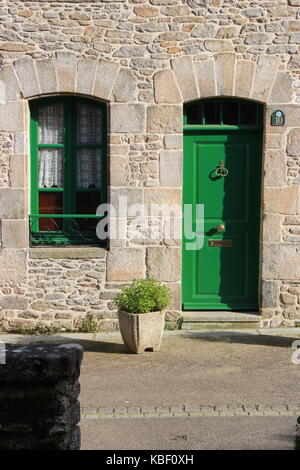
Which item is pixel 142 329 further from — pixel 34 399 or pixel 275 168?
pixel 34 399

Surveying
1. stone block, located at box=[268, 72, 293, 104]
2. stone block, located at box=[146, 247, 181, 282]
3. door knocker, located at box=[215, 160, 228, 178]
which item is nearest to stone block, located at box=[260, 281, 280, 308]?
stone block, located at box=[146, 247, 181, 282]

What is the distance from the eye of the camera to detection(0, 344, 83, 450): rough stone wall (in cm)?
414

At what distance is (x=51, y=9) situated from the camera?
9586 millimetres

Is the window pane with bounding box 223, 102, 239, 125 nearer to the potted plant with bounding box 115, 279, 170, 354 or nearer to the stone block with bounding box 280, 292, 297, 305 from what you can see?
the stone block with bounding box 280, 292, 297, 305

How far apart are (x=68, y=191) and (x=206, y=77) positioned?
2.30 meters

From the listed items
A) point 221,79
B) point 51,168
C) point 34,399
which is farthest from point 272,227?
point 34,399

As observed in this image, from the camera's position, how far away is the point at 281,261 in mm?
9750

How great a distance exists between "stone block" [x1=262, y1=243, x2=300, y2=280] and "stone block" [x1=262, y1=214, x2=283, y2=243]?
0.08 m

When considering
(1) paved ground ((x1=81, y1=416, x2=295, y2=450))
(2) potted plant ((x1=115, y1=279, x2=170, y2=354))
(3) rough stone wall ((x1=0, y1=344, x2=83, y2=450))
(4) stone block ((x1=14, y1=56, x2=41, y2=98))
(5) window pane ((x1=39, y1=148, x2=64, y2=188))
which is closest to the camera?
(3) rough stone wall ((x1=0, y1=344, x2=83, y2=450))

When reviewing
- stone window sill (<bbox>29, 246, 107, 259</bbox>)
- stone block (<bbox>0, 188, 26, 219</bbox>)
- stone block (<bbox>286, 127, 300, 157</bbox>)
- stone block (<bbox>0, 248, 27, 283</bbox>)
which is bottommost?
stone block (<bbox>0, 248, 27, 283</bbox>)

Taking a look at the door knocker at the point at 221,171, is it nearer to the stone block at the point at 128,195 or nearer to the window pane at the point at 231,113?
the window pane at the point at 231,113

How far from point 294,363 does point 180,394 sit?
65.5 inches

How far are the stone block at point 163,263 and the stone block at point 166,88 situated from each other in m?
1.88

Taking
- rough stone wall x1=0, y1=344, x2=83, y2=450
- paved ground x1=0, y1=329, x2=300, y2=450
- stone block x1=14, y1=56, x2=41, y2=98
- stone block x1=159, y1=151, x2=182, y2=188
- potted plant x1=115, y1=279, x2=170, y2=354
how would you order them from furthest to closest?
stone block x1=159, y1=151, x2=182, y2=188 < stone block x1=14, y1=56, x2=41, y2=98 < potted plant x1=115, y1=279, x2=170, y2=354 < paved ground x1=0, y1=329, x2=300, y2=450 < rough stone wall x1=0, y1=344, x2=83, y2=450
